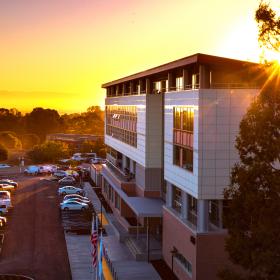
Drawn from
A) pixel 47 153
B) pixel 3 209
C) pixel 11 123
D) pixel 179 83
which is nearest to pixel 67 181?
pixel 3 209

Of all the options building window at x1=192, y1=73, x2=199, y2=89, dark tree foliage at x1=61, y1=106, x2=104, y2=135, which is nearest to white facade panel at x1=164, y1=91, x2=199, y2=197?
building window at x1=192, y1=73, x2=199, y2=89

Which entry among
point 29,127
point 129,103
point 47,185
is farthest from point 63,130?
point 129,103

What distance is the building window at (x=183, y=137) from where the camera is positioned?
941 inches

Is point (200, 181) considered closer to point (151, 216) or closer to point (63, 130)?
point (151, 216)

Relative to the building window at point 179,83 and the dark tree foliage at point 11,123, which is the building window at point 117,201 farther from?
the dark tree foliage at point 11,123

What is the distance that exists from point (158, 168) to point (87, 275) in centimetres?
942

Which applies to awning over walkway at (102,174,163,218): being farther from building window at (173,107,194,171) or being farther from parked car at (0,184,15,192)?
parked car at (0,184,15,192)

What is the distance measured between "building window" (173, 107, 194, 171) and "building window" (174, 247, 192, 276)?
434cm

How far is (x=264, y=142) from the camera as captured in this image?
14.0 m

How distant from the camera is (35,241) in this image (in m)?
32.7

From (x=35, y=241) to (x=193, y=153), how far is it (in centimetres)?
1425

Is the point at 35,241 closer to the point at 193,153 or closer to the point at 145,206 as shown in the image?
the point at 145,206

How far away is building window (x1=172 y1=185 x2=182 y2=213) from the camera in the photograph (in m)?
26.9

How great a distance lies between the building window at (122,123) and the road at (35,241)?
804 centimetres
